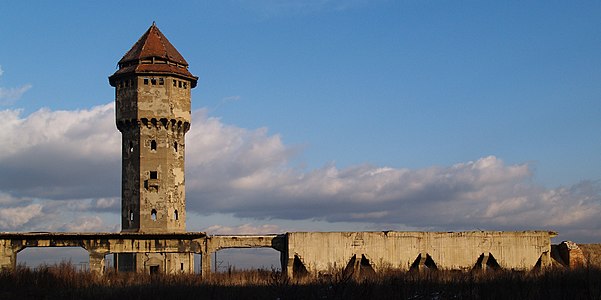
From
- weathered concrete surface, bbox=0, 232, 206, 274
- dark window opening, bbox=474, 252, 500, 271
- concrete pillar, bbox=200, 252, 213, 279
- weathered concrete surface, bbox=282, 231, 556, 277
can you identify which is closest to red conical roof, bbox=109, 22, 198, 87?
weathered concrete surface, bbox=0, 232, 206, 274

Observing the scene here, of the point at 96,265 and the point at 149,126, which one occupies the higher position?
the point at 149,126

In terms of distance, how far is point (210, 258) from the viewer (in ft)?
136

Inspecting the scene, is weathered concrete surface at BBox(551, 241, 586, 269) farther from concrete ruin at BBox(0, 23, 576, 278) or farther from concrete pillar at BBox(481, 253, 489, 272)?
concrete pillar at BBox(481, 253, 489, 272)

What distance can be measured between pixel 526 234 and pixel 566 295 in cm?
1767

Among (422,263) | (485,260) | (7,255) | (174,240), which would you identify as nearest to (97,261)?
(174,240)

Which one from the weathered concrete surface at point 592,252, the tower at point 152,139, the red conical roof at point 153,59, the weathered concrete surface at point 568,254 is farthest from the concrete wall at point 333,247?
the red conical roof at point 153,59

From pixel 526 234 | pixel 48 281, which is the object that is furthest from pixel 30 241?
pixel 526 234

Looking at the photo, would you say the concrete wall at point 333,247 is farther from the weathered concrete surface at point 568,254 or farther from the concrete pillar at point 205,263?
the weathered concrete surface at point 568,254

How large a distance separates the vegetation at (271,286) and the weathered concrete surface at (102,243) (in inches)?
112

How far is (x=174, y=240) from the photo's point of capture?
4147 centimetres

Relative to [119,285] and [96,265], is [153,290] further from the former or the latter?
[96,265]

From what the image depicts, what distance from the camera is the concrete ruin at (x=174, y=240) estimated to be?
40.8 m

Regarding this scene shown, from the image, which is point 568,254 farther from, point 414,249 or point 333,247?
point 333,247

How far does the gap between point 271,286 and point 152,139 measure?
24.8 meters
